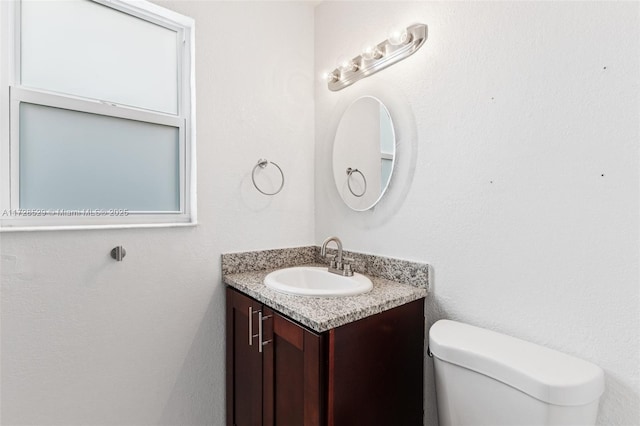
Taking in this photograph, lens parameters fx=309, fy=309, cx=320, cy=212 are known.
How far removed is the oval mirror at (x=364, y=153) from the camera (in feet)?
4.64

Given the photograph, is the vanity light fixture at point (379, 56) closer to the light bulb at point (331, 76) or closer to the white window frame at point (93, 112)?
the light bulb at point (331, 76)

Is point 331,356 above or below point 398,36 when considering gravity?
below

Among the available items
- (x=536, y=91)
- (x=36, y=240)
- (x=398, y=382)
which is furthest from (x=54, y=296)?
(x=536, y=91)

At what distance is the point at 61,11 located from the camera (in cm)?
126

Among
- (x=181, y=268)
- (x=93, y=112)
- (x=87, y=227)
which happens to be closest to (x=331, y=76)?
(x=93, y=112)

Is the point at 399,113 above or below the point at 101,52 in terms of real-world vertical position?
below

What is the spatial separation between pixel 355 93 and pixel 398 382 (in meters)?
1.32

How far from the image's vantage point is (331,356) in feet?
3.12

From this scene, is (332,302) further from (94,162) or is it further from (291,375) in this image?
(94,162)

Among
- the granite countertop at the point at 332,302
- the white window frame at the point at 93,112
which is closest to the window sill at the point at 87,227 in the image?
the white window frame at the point at 93,112

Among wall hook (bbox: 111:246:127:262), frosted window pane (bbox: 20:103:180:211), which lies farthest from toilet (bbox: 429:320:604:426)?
frosted window pane (bbox: 20:103:180:211)

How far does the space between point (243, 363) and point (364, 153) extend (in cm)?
112

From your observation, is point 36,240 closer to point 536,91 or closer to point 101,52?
point 101,52

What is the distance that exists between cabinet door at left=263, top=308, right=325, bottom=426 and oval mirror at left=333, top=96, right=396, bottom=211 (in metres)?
0.70
